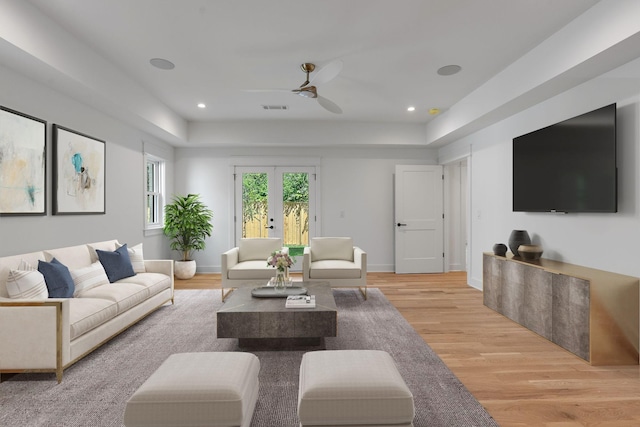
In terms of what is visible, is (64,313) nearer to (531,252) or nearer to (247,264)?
(247,264)

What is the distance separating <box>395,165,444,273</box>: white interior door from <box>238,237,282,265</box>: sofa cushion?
2.63 meters

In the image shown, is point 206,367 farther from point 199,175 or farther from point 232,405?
point 199,175

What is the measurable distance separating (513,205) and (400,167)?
263cm

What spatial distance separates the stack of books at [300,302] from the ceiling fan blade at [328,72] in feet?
6.76

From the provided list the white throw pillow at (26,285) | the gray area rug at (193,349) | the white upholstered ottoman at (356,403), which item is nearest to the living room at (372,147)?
the white throw pillow at (26,285)

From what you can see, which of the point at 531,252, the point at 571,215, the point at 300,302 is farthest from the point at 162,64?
the point at 571,215

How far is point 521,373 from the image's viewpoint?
265 centimetres

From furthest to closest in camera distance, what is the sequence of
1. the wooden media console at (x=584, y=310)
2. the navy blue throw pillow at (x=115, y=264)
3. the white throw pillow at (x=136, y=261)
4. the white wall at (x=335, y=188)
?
the white wall at (x=335, y=188) < the white throw pillow at (x=136, y=261) < the navy blue throw pillow at (x=115, y=264) < the wooden media console at (x=584, y=310)

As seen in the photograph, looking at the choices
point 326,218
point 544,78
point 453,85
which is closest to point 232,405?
point 544,78

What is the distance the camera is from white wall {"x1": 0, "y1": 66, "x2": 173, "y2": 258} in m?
3.17

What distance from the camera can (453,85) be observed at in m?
4.54

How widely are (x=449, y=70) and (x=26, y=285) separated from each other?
4.47 m

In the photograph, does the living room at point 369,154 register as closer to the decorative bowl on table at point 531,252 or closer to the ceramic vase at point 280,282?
the decorative bowl on table at point 531,252

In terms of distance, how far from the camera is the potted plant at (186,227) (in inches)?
243
